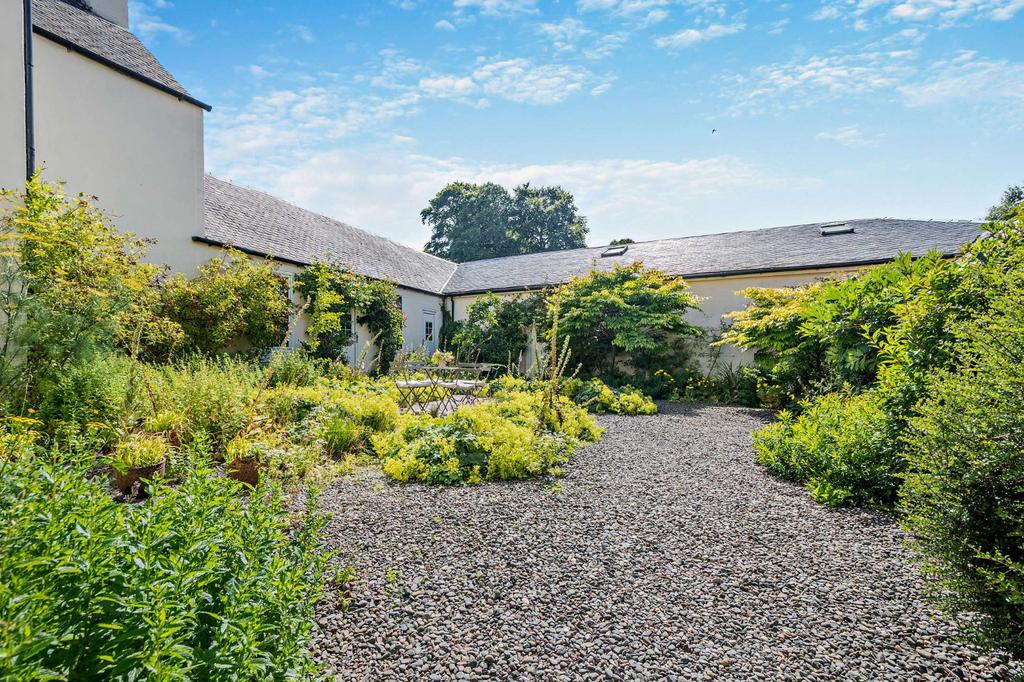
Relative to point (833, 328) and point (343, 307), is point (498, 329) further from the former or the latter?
point (833, 328)

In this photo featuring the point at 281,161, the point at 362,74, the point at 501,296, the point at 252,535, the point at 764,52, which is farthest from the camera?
the point at 501,296

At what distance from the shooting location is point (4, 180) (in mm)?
5988

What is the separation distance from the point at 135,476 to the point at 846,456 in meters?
5.94

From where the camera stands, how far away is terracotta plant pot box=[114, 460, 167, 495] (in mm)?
3549

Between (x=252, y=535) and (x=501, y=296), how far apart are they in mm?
14223

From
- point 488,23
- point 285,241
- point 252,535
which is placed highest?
point 488,23

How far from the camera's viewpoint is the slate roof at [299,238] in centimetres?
1080

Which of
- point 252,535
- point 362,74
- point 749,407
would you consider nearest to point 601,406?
point 749,407

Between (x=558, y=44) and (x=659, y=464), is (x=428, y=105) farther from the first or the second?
(x=659, y=464)

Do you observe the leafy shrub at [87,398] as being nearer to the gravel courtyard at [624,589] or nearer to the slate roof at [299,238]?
Result: the gravel courtyard at [624,589]

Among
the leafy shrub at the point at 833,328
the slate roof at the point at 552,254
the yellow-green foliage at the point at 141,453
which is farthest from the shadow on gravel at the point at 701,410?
the yellow-green foliage at the point at 141,453

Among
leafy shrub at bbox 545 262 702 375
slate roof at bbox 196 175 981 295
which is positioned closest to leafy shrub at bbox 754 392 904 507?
leafy shrub at bbox 545 262 702 375

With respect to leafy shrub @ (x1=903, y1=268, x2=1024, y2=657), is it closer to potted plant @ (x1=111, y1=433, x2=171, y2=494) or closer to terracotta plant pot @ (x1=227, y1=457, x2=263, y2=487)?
terracotta plant pot @ (x1=227, y1=457, x2=263, y2=487)

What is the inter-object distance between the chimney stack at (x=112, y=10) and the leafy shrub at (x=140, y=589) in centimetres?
1376
